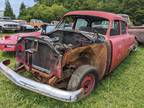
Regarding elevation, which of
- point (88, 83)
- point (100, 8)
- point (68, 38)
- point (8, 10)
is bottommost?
point (8, 10)

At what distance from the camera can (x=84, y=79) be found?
179 inches

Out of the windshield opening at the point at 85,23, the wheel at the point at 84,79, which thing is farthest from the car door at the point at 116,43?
the wheel at the point at 84,79

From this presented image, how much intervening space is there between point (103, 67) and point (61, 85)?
109cm

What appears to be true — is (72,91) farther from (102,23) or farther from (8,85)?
(102,23)

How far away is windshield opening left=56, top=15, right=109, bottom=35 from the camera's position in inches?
239

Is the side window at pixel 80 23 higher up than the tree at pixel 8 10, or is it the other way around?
the side window at pixel 80 23

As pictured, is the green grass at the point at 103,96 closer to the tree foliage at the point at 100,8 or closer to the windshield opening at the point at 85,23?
the windshield opening at the point at 85,23

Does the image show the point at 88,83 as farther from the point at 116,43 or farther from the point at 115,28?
the point at 115,28

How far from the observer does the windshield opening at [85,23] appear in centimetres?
607

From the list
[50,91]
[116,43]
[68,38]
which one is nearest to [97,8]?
[116,43]

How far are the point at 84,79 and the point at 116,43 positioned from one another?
164 centimetres

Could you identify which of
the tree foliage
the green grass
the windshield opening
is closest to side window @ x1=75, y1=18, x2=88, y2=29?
the windshield opening

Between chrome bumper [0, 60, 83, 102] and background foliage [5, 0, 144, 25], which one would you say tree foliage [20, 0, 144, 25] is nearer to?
background foliage [5, 0, 144, 25]

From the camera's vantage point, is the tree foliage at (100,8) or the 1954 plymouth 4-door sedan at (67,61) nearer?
the 1954 plymouth 4-door sedan at (67,61)
